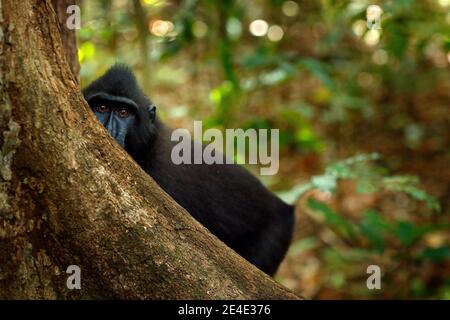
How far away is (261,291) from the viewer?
274 cm

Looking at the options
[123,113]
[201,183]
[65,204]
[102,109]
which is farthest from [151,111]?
[65,204]

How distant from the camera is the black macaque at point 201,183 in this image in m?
4.14

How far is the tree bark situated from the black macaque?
1360mm

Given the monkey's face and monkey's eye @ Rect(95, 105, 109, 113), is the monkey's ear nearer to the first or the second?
the monkey's face

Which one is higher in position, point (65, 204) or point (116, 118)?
point (116, 118)

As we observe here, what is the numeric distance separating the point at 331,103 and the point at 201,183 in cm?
441

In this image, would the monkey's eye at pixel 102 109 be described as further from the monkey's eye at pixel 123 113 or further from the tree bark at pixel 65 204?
the tree bark at pixel 65 204

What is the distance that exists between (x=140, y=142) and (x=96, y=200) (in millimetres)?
1644

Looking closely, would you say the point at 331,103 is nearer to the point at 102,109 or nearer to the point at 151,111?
the point at 151,111

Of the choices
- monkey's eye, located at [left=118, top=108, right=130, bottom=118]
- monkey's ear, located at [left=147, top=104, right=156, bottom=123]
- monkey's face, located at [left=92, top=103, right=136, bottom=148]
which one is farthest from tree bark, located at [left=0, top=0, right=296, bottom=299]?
monkey's ear, located at [left=147, top=104, right=156, bottom=123]

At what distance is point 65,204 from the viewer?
256cm

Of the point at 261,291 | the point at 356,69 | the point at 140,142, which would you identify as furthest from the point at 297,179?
the point at 261,291

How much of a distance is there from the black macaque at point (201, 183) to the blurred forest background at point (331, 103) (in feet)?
0.94

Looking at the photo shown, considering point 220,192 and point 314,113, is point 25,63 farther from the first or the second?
point 314,113
